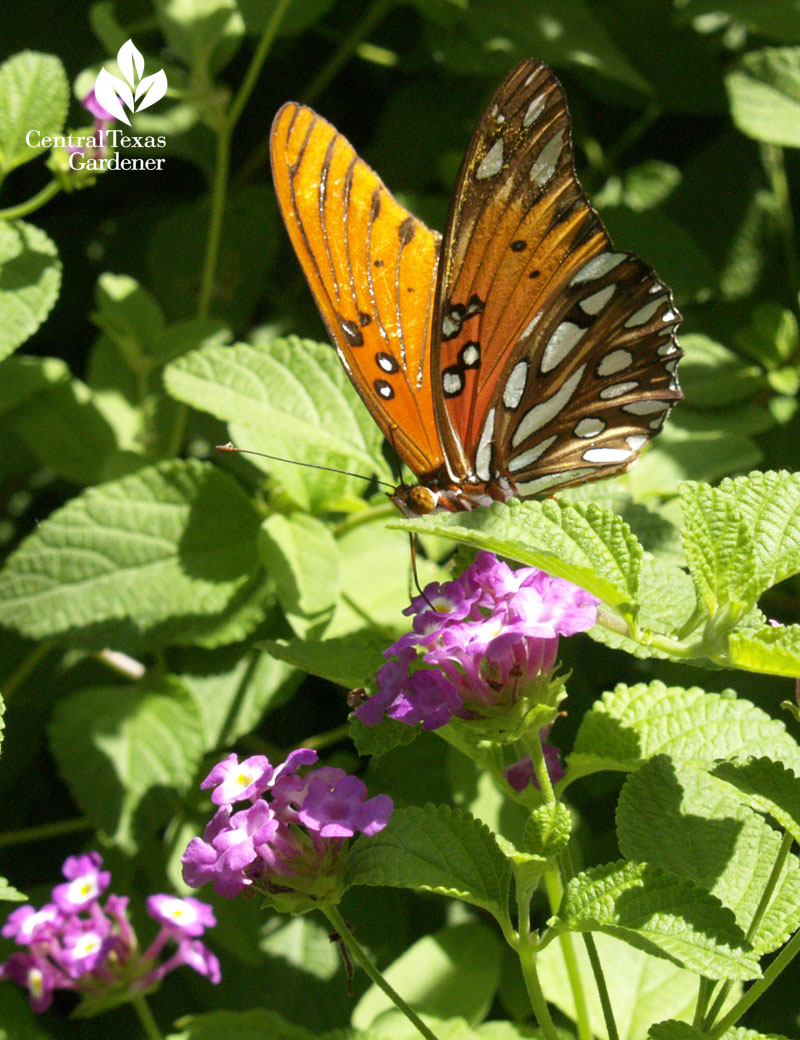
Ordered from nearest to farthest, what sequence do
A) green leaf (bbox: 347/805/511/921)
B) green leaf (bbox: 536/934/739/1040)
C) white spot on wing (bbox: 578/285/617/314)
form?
green leaf (bbox: 347/805/511/921) → green leaf (bbox: 536/934/739/1040) → white spot on wing (bbox: 578/285/617/314)

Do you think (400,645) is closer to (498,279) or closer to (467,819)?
(467,819)

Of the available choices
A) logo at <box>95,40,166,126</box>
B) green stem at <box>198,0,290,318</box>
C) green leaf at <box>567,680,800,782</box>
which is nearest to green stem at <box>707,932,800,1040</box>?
green leaf at <box>567,680,800,782</box>

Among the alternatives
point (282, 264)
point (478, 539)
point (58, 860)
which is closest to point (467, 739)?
point (478, 539)

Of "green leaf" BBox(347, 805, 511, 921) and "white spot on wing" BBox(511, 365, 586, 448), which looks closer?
"green leaf" BBox(347, 805, 511, 921)

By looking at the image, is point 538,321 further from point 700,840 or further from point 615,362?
point 700,840

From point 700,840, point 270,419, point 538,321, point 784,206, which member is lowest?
point 700,840

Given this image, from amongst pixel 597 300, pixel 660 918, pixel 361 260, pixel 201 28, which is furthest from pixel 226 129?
pixel 660 918

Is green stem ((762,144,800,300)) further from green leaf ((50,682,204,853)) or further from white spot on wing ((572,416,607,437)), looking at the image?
green leaf ((50,682,204,853))
